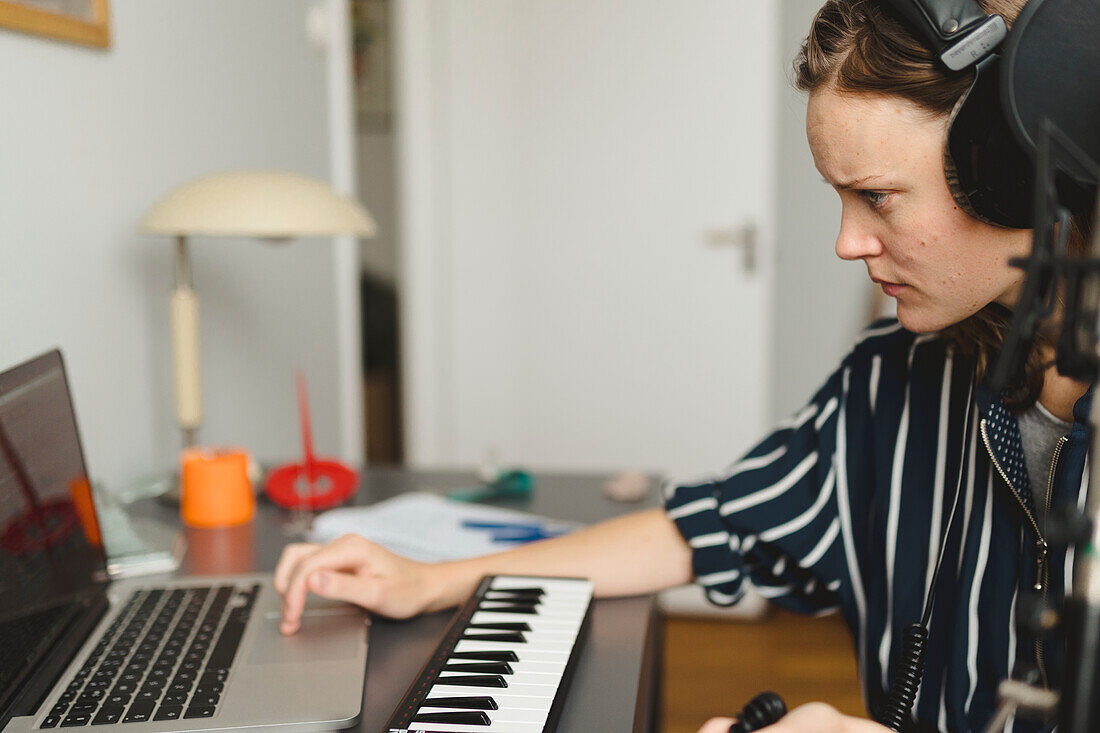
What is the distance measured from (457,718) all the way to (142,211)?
1005 millimetres

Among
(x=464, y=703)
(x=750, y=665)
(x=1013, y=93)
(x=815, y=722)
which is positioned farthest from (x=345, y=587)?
(x=750, y=665)

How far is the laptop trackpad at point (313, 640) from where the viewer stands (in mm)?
814

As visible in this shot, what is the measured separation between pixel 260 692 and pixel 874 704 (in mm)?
602

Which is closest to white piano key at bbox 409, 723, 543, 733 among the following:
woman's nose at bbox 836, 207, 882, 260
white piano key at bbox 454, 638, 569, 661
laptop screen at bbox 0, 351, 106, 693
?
white piano key at bbox 454, 638, 569, 661

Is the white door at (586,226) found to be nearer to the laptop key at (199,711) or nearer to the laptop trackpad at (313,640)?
the laptop trackpad at (313,640)

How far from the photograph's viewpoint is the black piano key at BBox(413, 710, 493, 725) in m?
0.65

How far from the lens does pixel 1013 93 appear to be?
24.1 inches

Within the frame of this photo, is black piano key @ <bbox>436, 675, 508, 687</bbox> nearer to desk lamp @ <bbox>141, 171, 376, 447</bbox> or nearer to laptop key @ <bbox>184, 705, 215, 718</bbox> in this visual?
laptop key @ <bbox>184, 705, 215, 718</bbox>

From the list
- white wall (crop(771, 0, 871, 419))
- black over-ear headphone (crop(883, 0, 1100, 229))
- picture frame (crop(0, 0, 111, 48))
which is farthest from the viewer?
white wall (crop(771, 0, 871, 419))

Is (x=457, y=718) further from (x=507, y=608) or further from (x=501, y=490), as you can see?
(x=501, y=490)

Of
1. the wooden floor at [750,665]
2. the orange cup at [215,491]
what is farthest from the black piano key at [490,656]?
the wooden floor at [750,665]

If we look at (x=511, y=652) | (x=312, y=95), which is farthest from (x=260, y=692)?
(x=312, y=95)

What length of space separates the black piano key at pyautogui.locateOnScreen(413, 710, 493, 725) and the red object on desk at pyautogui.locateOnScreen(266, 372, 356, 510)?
68cm

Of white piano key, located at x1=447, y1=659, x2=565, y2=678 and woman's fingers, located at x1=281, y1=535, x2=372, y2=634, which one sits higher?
woman's fingers, located at x1=281, y1=535, x2=372, y2=634
